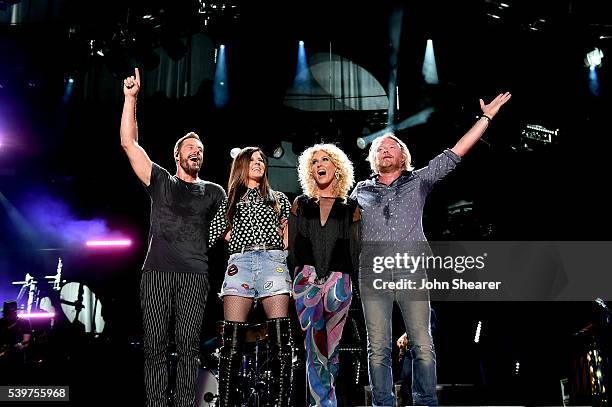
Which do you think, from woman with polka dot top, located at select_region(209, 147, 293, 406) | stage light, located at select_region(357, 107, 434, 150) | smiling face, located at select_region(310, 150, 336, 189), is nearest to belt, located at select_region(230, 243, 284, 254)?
woman with polka dot top, located at select_region(209, 147, 293, 406)

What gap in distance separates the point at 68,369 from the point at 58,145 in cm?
556

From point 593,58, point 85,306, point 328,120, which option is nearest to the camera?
point 593,58

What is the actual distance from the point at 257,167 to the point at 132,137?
0.94 meters

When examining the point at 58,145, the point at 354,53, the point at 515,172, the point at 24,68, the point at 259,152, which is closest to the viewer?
the point at 259,152

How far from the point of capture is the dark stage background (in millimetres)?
7575

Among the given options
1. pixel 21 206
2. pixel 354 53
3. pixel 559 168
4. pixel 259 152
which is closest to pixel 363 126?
pixel 354 53

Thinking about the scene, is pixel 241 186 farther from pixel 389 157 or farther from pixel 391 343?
pixel 391 343

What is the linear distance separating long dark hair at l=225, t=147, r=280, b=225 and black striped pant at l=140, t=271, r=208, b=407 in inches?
23.2

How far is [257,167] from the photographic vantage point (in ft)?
14.2

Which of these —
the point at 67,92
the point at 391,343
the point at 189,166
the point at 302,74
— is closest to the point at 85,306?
the point at 67,92

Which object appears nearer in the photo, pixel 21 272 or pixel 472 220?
pixel 472 220

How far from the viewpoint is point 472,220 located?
31.9ft

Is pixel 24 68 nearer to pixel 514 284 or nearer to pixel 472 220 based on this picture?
pixel 472 220

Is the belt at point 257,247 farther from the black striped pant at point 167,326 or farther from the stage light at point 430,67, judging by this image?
the stage light at point 430,67
